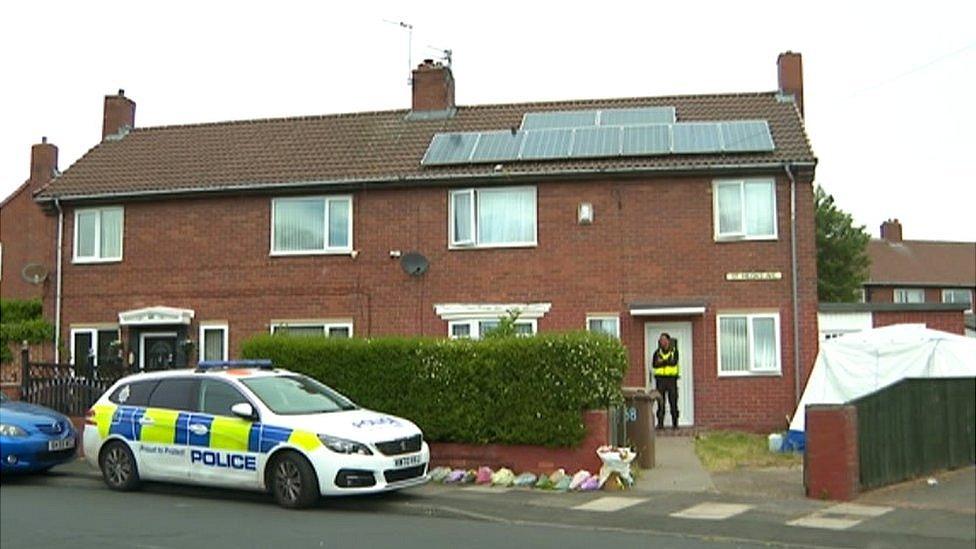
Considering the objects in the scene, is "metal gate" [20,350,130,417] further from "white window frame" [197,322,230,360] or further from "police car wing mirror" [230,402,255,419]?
"police car wing mirror" [230,402,255,419]

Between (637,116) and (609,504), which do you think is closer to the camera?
(609,504)

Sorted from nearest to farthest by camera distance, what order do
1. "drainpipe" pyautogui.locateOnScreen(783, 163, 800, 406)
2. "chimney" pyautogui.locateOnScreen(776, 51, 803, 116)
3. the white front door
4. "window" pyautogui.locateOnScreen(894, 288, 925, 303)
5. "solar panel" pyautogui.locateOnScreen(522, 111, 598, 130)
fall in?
"drainpipe" pyautogui.locateOnScreen(783, 163, 800, 406) < the white front door < "solar panel" pyautogui.locateOnScreen(522, 111, 598, 130) < "chimney" pyautogui.locateOnScreen(776, 51, 803, 116) < "window" pyautogui.locateOnScreen(894, 288, 925, 303)

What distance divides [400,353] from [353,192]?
25.1 ft

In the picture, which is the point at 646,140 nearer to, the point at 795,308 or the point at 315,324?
the point at 795,308

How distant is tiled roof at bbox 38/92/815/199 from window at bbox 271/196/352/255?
0.54m

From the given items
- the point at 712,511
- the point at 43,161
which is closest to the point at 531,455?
the point at 712,511

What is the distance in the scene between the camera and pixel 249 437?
465 inches

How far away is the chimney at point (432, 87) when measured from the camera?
78.3 feet

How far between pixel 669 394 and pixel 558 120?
702cm

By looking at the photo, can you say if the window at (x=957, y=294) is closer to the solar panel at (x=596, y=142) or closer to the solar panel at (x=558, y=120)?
the solar panel at (x=558, y=120)

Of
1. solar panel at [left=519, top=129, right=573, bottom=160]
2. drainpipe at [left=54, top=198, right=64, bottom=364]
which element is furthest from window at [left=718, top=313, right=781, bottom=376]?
drainpipe at [left=54, top=198, right=64, bottom=364]

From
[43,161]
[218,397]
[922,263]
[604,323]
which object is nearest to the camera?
[218,397]

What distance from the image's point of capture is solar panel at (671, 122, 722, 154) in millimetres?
19844

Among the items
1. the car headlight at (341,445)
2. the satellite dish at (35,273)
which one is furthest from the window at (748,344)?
the satellite dish at (35,273)
